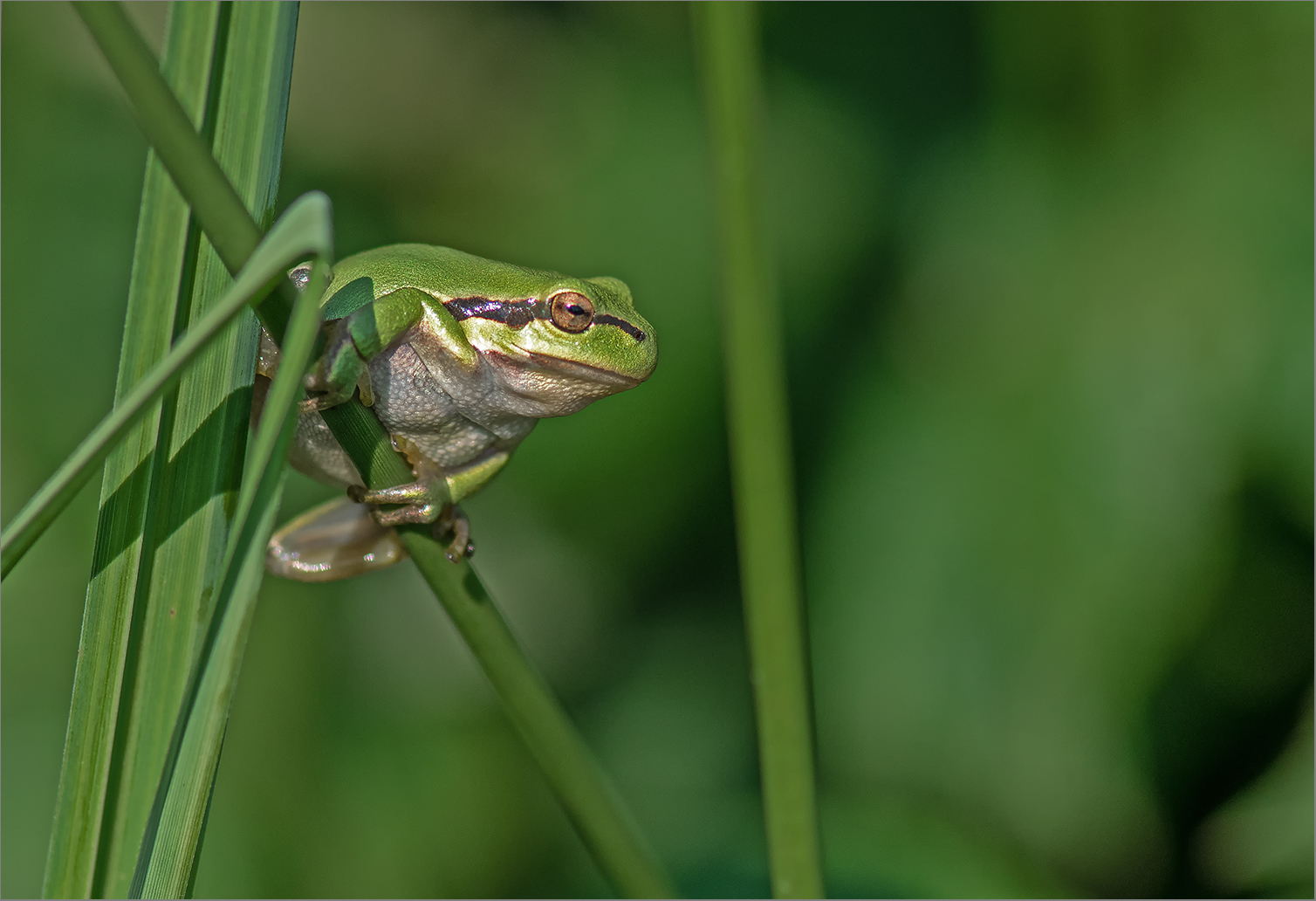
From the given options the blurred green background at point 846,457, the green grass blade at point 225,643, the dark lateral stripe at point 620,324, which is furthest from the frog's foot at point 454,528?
the blurred green background at point 846,457

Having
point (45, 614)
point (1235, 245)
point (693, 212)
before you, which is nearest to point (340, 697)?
point (45, 614)

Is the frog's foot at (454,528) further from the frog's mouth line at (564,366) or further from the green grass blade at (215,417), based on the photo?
the green grass blade at (215,417)

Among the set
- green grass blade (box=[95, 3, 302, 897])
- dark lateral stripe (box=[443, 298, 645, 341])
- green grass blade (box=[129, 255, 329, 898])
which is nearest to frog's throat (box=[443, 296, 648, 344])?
dark lateral stripe (box=[443, 298, 645, 341])

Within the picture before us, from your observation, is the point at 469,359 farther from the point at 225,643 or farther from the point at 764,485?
the point at 225,643

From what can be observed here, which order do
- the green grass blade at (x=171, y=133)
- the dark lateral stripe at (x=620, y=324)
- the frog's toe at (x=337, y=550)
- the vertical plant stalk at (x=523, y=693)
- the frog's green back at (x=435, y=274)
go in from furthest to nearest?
1. the frog's toe at (x=337, y=550)
2. the dark lateral stripe at (x=620, y=324)
3. the frog's green back at (x=435, y=274)
4. the vertical plant stalk at (x=523, y=693)
5. the green grass blade at (x=171, y=133)

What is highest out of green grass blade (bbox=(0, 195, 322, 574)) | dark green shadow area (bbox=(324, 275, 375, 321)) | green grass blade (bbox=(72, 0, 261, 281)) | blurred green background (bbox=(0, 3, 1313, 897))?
green grass blade (bbox=(72, 0, 261, 281))

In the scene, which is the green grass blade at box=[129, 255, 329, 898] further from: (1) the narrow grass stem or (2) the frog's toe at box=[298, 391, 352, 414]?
(2) the frog's toe at box=[298, 391, 352, 414]
